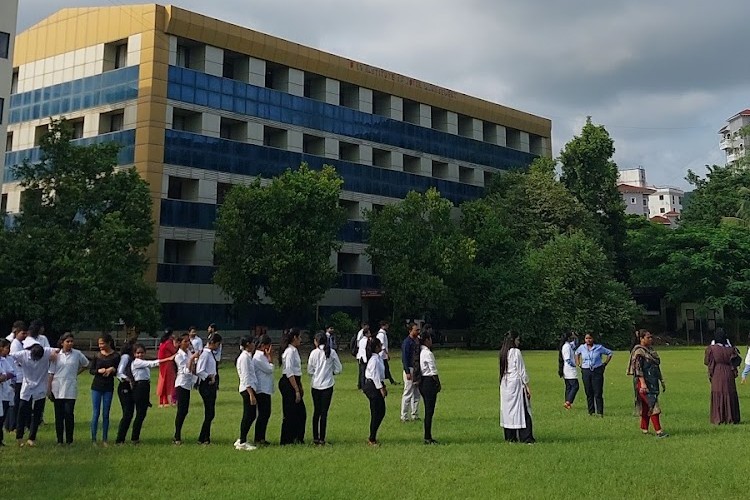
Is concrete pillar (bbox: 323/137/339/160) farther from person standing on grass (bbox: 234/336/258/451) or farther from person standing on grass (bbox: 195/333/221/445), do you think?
person standing on grass (bbox: 234/336/258/451)

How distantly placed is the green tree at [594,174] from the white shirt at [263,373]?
44171mm

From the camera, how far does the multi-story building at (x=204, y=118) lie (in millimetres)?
39312

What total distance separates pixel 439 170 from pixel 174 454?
151 ft

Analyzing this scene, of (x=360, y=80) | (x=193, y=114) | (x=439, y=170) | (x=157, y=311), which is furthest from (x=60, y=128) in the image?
(x=439, y=170)

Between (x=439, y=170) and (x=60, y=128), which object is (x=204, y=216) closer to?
(x=60, y=128)

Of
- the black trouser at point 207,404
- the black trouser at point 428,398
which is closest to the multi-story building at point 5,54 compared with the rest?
the black trouser at point 207,404

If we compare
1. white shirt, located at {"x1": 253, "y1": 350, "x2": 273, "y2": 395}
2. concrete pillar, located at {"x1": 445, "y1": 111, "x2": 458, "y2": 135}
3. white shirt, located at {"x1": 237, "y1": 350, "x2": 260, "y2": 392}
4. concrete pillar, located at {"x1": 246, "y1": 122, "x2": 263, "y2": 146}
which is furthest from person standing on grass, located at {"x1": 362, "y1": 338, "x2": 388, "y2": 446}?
concrete pillar, located at {"x1": 445, "y1": 111, "x2": 458, "y2": 135}

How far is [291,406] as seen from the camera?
1051cm

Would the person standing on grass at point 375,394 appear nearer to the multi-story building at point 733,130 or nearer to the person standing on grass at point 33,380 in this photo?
the person standing on grass at point 33,380

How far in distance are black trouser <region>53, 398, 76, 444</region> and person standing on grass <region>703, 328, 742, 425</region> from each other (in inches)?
408

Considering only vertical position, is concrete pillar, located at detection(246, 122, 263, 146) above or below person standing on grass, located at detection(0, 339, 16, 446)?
above

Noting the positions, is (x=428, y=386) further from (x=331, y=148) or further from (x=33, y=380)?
(x=331, y=148)

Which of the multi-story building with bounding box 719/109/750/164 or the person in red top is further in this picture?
the multi-story building with bounding box 719/109/750/164

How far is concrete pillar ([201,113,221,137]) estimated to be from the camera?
4069 centimetres
